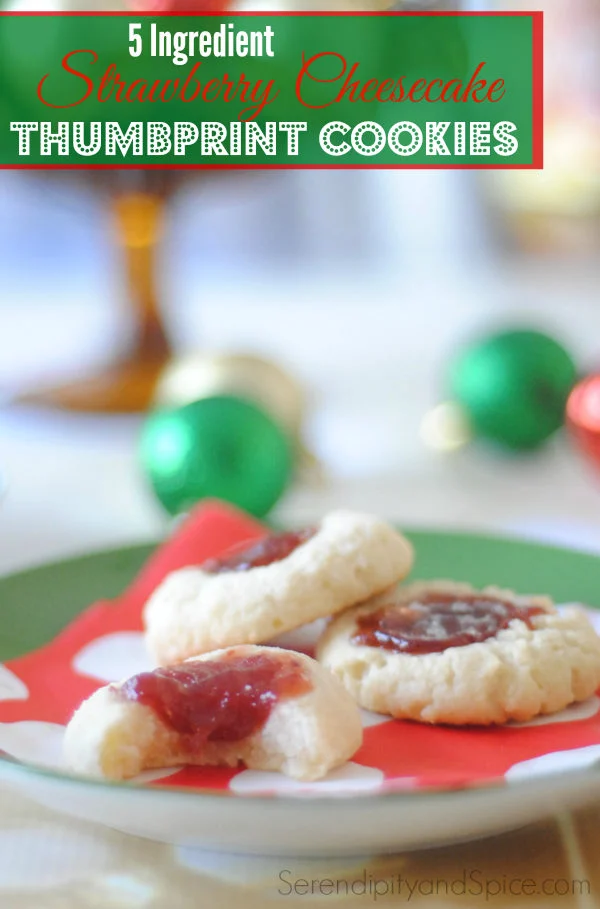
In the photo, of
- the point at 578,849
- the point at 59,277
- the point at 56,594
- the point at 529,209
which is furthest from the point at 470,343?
the point at 59,277

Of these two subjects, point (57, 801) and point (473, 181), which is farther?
point (473, 181)

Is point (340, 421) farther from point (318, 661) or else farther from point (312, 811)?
point (312, 811)

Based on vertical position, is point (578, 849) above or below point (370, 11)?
below

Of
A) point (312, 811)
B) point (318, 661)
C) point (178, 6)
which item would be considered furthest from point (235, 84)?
point (312, 811)

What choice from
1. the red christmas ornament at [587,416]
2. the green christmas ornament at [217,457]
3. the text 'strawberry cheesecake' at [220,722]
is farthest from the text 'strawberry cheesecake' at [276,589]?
the red christmas ornament at [587,416]

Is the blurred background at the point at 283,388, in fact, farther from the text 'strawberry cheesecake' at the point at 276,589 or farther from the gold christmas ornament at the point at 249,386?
the text 'strawberry cheesecake' at the point at 276,589

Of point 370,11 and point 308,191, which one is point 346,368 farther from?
point 308,191

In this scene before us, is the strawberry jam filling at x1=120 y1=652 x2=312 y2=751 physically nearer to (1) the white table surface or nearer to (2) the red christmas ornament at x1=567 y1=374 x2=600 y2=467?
(1) the white table surface
